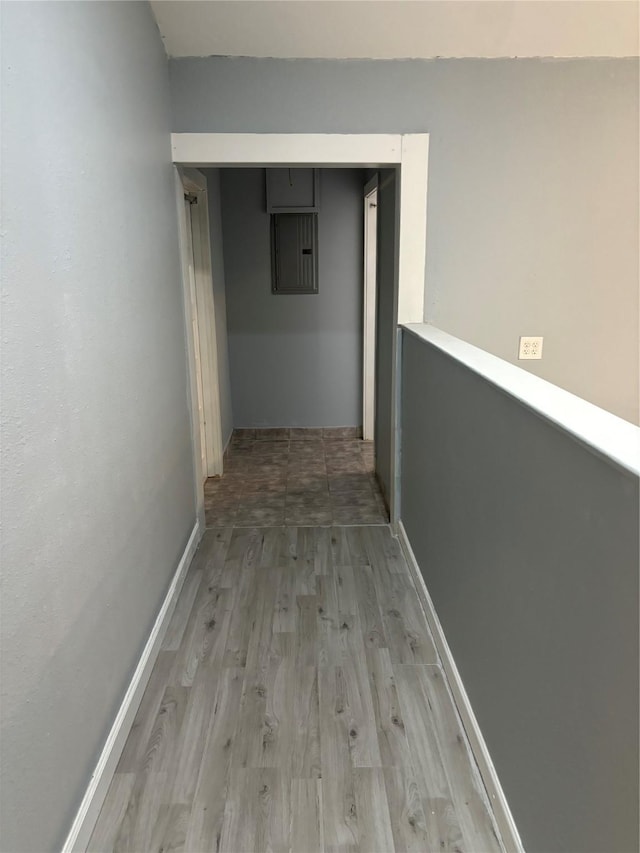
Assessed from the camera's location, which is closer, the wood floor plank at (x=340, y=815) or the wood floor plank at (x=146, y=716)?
the wood floor plank at (x=340, y=815)

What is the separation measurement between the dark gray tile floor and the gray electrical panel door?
1.23 metres

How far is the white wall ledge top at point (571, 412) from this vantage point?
88 cm

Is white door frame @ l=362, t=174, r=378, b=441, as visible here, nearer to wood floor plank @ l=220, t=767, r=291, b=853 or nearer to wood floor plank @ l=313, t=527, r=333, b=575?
wood floor plank @ l=313, t=527, r=333, b=575

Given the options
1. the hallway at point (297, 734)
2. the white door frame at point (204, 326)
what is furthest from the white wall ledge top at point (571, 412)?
the white door frame at point (204, 326)

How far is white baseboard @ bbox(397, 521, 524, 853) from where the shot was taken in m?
1.38

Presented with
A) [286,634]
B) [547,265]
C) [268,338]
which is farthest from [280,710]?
[268,338]

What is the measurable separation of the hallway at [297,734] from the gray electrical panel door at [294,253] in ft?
9.11

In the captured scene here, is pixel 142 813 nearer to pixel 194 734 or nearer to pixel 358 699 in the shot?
pixel 194 734

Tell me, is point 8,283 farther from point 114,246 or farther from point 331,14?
point 331,14

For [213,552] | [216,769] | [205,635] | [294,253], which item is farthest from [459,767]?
[294,253]

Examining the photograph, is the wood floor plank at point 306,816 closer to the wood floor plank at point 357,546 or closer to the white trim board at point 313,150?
the wood floor plank at point 357,546

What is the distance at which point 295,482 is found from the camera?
12.8ft

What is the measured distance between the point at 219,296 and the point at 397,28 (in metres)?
2.41

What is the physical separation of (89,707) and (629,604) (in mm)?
1300
